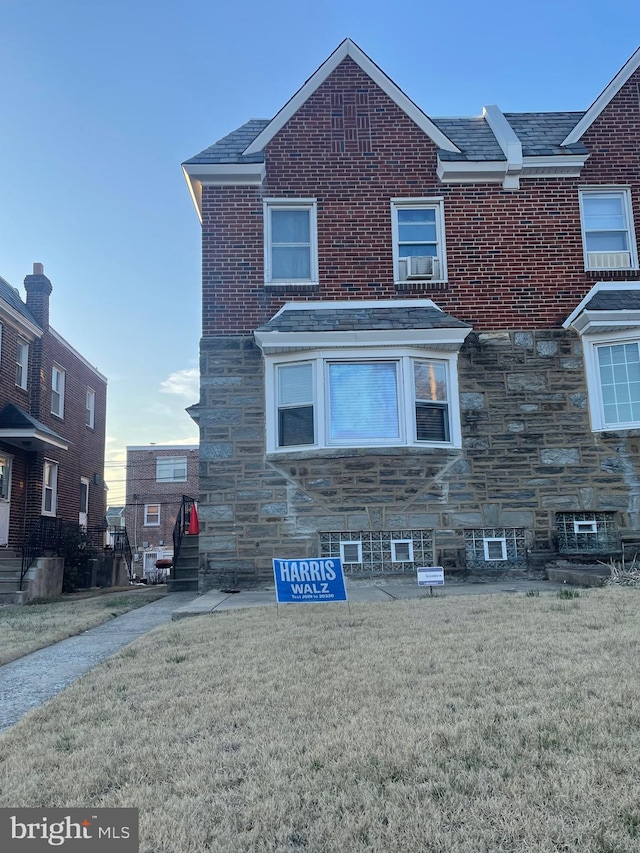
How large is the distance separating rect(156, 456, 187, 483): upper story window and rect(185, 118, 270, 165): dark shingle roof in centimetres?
3400

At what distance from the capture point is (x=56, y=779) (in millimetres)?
3145

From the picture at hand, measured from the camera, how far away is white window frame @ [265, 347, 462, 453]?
1112cm

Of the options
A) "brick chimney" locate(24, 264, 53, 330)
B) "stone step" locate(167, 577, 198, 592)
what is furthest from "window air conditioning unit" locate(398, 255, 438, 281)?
"brick chimney" locate(24, 264, 53, 330)

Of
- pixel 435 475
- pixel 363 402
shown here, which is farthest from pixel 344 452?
pixel 435 475

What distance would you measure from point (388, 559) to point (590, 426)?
4.05 metres

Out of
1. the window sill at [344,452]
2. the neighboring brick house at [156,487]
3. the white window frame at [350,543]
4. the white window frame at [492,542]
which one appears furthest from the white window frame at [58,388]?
the neighboring brick house at [156,487]

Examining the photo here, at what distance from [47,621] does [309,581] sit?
13.7 ft

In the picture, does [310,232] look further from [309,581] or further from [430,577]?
[309,581]

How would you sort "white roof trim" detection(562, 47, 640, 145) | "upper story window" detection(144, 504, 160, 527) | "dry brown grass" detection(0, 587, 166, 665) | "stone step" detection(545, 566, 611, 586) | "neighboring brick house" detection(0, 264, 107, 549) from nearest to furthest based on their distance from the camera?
1. "dry brown grass" detection(0, 587, 166, 665)
2. "stone step" detection(545, 566, 611, 586)
3. "white roof trim" detection(562, 47, 640, 145)
4. "neighboring brick house" detection(0, 264, 107, 549)
5. "upper story window" detection(144, 504, 160, 527)

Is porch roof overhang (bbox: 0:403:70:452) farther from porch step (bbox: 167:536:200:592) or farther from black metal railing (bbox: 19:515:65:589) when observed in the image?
porch step (bbox: 167:536:200:592)

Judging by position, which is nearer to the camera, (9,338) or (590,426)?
(590,426)

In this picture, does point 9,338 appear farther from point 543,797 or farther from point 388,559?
point 543,797

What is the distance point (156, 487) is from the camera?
44906 mm

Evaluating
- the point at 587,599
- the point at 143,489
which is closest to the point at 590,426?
the point at 587,599
